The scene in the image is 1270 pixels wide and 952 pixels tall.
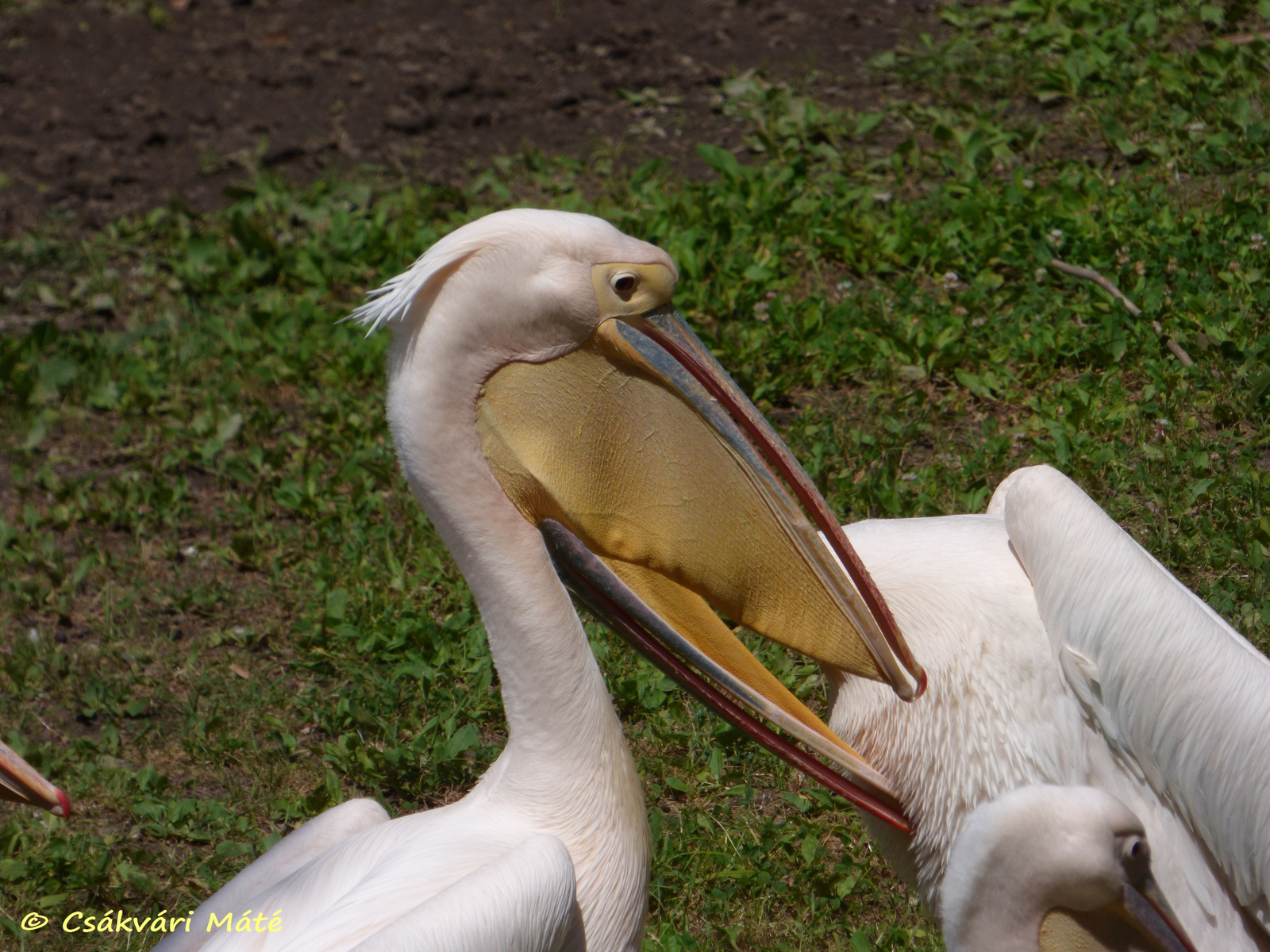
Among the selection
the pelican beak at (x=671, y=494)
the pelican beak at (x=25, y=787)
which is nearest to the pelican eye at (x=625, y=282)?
the pelican beak at (x=671, y=494)

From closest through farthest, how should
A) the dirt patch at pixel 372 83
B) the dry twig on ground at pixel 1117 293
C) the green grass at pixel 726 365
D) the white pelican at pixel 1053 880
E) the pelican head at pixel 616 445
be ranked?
the white pelican at pixel 1053 880
the pelican head at pixel 616 445
the green grass at pixel 726 365
the dry twig on ground at pixel 1117 293
the dirt patch at pixel 372 83

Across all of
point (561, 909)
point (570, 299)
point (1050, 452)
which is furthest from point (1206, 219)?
point (561, 909)

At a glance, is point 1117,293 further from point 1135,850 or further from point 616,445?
point 1135,850

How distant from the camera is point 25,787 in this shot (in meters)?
2.36

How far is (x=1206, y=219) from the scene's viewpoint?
14.4ft

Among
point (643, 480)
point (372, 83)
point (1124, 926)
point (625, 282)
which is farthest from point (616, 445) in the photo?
point (372, 83)

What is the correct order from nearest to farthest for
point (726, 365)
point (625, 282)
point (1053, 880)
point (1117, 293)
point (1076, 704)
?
point (1053, 880) < point (625, 282) < point (1076, 704) < point (1117, 293) < point (726, 365)

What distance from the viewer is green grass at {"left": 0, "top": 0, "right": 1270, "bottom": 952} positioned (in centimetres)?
335

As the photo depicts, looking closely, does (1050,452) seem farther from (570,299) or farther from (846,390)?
(570,299)

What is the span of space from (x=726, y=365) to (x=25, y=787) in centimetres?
269

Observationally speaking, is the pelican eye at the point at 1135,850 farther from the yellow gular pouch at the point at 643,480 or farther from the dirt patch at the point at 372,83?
the dirt patch at the point at 372,83

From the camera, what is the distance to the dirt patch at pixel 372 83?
5719 mm

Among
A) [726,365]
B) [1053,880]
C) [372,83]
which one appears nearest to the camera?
[1053,880]

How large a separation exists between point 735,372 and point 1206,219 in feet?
5.58
